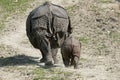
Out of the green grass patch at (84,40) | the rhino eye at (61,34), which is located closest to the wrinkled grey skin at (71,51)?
the rhino eye at (61,34)

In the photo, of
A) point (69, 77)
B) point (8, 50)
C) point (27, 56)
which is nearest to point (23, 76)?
point (69, 77)

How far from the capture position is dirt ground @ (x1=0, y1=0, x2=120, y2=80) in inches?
448

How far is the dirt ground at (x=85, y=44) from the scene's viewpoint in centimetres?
1138

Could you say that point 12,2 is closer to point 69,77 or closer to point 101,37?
point 101,37

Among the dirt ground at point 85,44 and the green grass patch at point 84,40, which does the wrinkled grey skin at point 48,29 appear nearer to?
the dirt ground at point 85,44

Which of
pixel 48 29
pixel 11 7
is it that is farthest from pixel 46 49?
pixel 11 7

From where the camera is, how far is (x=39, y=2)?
76.3 ft

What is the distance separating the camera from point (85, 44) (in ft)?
53.2

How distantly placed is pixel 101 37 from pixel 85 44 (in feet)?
3.41

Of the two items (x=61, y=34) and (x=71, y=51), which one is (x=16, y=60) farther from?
(x=71, y=51)

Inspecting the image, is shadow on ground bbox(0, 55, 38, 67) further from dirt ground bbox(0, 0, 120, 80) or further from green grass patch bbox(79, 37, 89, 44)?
green grass patch bbox(79, 37, 89, 44)

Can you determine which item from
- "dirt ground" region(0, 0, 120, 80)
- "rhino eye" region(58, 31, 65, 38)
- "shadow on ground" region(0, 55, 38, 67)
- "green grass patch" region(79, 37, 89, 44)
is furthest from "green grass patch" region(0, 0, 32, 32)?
"rhino eye" region(58, 31, 65, 38)

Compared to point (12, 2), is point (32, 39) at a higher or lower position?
higher

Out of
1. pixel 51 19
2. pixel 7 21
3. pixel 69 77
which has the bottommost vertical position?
pixel 7 21
